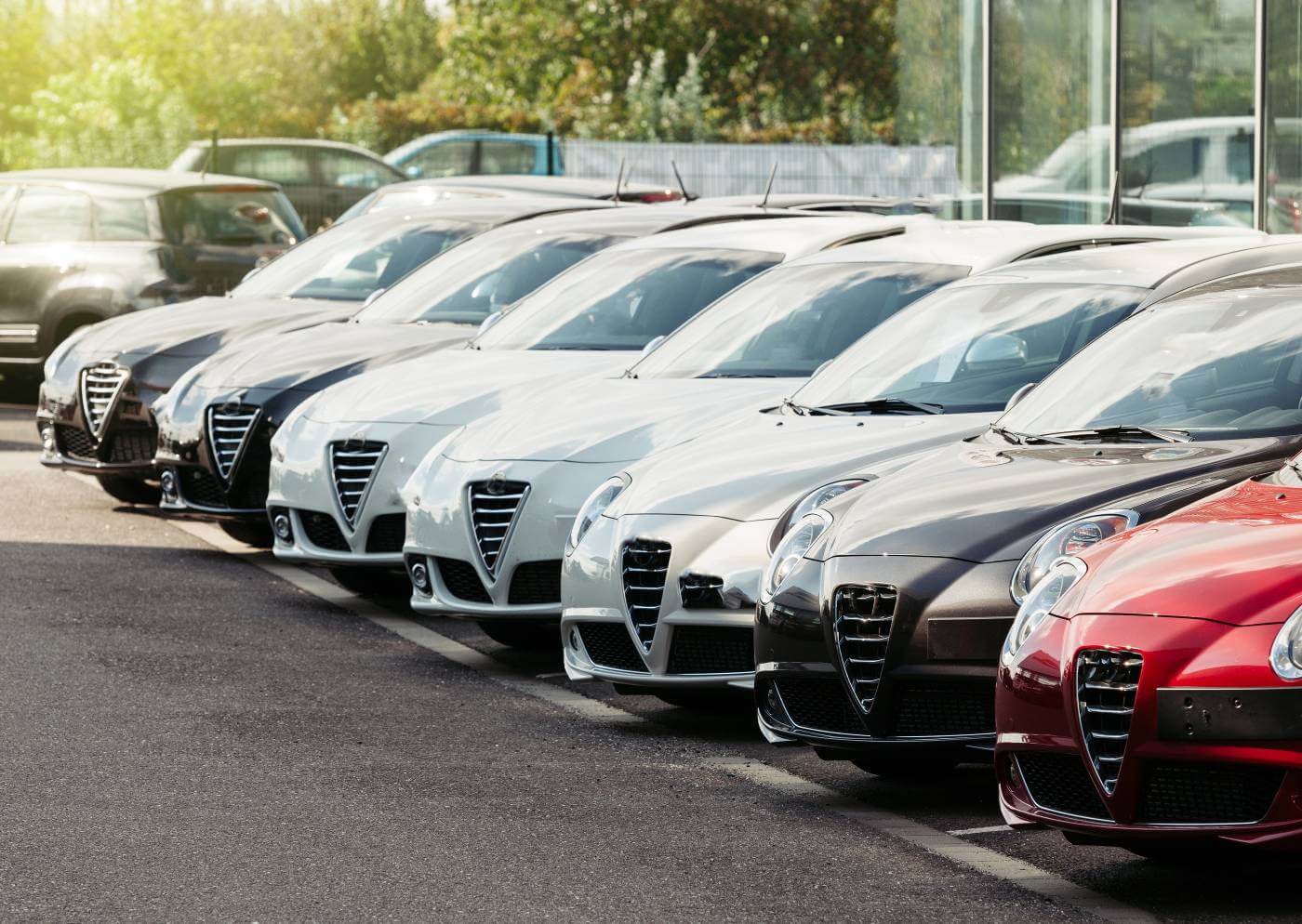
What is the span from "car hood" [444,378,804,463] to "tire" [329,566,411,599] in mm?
1726

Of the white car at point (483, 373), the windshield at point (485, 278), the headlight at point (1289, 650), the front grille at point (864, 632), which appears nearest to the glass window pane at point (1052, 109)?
the windshield at point (485, 278)

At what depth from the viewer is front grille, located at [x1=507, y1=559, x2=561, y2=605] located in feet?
28.1

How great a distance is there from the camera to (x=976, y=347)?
26.5 feet

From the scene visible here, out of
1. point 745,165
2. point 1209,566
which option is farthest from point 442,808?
point 745,165

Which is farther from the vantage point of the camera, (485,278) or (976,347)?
(485,278)

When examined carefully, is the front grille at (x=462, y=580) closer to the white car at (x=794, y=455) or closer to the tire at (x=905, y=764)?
the white car at (x=794, y=455)

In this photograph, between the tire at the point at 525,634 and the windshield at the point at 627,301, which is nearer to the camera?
the tire at the point at 525,634

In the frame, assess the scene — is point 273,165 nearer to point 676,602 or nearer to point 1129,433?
point 676,602

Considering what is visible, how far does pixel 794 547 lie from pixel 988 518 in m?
0.72

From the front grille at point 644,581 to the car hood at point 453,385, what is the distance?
2.28m

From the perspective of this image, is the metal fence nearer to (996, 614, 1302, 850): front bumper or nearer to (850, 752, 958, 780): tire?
(850, 752, 958, 780): tire

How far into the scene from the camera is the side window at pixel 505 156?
31031 millimetres

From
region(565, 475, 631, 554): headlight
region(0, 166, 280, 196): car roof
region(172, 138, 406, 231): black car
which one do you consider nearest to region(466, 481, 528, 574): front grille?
region(565, 475, 631, 554): headlight

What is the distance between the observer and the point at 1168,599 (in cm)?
506
